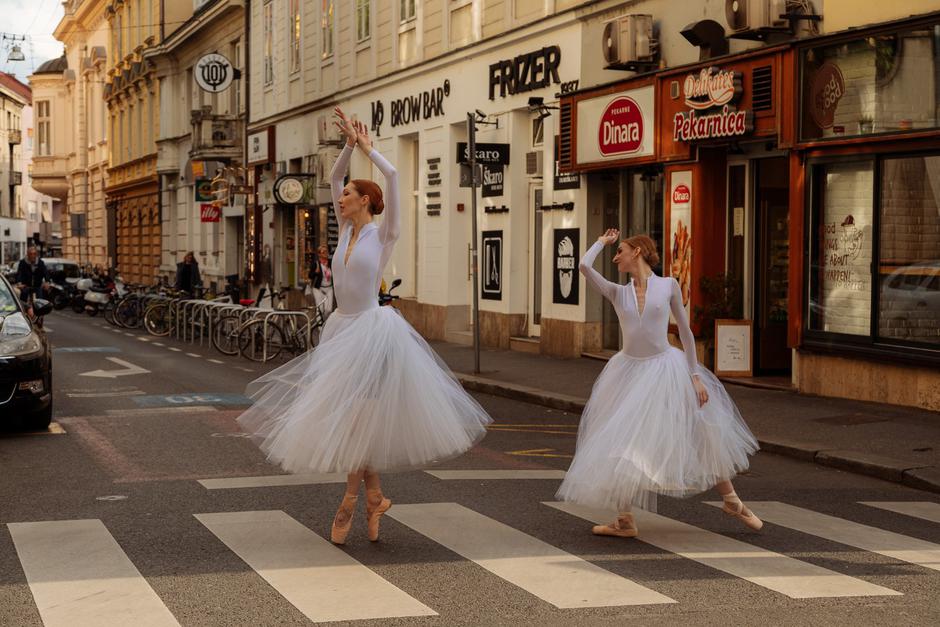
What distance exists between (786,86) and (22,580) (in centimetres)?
1087

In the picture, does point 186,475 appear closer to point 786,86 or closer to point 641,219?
point 786,86

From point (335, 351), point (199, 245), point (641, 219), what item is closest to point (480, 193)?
point (641, 219)

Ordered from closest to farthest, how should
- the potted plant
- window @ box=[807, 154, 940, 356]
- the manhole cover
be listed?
the manhole cover, window @ box=[807, 154, 940, 356], the potted plant

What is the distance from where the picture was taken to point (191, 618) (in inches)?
221

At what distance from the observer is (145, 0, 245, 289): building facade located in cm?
4031

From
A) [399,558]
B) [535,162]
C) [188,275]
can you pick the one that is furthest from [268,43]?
[399,558]

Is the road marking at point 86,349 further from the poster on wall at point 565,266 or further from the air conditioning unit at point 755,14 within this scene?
the air conditioning unit at point 755,14

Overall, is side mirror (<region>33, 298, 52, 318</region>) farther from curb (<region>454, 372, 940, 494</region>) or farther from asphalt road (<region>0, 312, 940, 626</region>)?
curb (<region>454, 372, 940, 494</region>)

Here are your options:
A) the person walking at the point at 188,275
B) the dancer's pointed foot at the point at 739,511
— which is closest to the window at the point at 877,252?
the dancer's pointed foot at the point at 739,511

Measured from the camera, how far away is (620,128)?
18.3 meters

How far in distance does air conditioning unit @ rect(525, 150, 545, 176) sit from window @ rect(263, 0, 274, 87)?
17.4m

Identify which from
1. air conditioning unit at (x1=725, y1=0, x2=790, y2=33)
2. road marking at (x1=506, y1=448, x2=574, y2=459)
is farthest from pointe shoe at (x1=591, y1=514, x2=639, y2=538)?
air conditioning unit at (x1=725, y1=0, x2=790, y2=33)

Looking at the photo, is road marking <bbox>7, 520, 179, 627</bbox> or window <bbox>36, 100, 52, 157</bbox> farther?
window <bbox>36, 100, 52, 157</bbox>

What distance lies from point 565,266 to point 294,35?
1738cm
